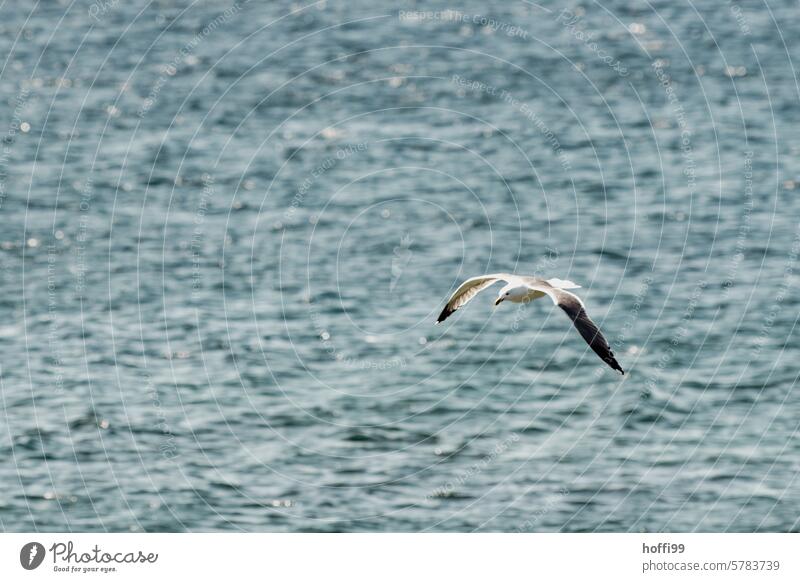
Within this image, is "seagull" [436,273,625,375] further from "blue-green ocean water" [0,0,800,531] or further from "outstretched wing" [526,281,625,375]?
"blue-green ocean water" [0,0,800,531]

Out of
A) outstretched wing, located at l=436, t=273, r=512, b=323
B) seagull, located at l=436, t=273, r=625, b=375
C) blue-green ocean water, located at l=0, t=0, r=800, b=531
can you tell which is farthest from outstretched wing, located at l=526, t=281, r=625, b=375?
blue-green ocean water, located at l=0, t=0, r=800, b=531

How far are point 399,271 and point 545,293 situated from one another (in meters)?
20.5

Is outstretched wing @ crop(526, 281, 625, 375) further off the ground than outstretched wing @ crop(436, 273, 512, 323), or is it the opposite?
outstretched wing @ crop(436, 273, 512, 323)

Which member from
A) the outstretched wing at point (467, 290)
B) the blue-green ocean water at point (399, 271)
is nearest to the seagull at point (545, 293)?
the outstretched wing at point (467, 290)

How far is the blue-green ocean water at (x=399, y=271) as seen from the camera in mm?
33906

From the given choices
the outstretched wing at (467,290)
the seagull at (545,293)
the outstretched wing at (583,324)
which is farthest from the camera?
the outstretched wing at (467,290)

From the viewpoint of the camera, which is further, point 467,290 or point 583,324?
point 467,290

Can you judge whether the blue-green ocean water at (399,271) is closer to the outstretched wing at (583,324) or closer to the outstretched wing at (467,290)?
the outstretched wing at (467,290)

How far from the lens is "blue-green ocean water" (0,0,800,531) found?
33.9 meters

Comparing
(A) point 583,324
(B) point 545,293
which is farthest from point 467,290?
(A) point 583,324

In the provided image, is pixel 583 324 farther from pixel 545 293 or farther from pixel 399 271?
pixel 399 271

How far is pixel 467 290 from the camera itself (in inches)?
960

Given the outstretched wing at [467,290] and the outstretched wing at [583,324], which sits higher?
the outstretched wing at [467,290]
